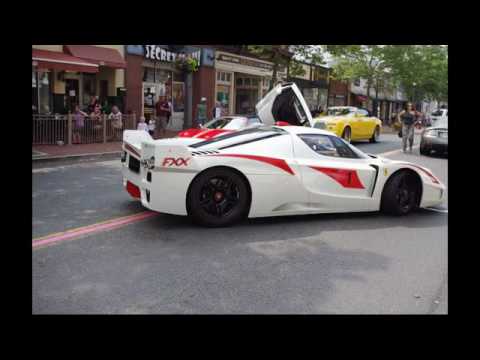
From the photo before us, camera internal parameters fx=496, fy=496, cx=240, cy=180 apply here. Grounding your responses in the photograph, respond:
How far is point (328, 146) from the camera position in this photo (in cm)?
703

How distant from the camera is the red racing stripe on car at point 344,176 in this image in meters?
6.70

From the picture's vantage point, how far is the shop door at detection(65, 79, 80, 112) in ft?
63.6

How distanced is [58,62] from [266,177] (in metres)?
12.0

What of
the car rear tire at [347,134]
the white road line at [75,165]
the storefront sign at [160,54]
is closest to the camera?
the white road line at [75,165]

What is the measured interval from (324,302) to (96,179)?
673cm

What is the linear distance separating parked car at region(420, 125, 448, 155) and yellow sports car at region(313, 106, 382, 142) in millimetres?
2725

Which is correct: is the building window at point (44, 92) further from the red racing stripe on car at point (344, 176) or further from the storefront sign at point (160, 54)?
the red racing stripe on car at point (344, 176)

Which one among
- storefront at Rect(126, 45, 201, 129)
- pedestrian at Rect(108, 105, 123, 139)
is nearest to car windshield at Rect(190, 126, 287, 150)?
pedestrian at Rect(108, 105, 123, 139)

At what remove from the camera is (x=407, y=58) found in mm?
39312

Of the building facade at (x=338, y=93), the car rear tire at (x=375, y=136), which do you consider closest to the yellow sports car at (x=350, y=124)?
the car rear tire at (x=375, y=136)

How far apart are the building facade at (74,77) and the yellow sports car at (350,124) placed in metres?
8.14
